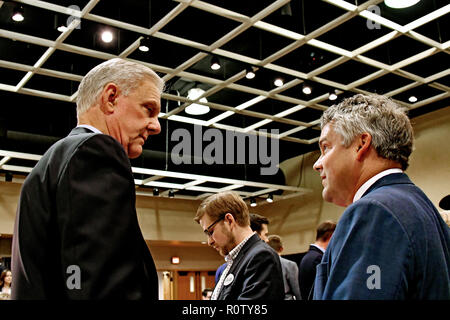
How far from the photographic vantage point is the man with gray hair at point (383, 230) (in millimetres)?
1117

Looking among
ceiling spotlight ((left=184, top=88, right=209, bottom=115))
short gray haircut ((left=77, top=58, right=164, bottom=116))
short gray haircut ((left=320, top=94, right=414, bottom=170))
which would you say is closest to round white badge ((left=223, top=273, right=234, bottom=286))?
short gray haircut ((left=320, top=94, right=414, bottom=170))

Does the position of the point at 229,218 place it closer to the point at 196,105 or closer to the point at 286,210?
the point at 196,105

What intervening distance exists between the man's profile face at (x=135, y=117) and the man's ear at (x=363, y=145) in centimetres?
58

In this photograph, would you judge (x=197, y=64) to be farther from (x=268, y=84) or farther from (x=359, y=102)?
(x=359, y=102)

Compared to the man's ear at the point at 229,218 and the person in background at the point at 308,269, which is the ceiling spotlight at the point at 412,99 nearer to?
the person in background at the point at 308,269

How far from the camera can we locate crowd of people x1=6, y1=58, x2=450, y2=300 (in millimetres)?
1022

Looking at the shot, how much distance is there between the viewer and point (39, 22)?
597 cm

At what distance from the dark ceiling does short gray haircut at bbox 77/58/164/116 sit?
433 centimetres

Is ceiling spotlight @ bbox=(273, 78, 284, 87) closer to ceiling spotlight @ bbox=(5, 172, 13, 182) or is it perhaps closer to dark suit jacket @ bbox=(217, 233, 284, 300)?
dark suit jacket @ bbox=(217, 233, 284, 300)

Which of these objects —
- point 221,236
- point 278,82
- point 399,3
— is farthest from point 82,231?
point 278,82

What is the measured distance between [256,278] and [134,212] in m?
1.44

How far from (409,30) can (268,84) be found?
2.41 metres

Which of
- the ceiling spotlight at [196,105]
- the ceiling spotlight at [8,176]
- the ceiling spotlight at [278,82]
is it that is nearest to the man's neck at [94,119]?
the ceiling spotlight at [278,82]

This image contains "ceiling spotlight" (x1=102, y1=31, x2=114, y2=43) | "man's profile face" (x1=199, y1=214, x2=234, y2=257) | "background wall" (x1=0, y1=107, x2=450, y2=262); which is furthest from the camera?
"background wall" (x1=0, y1=107, x2=450, y2=262)
